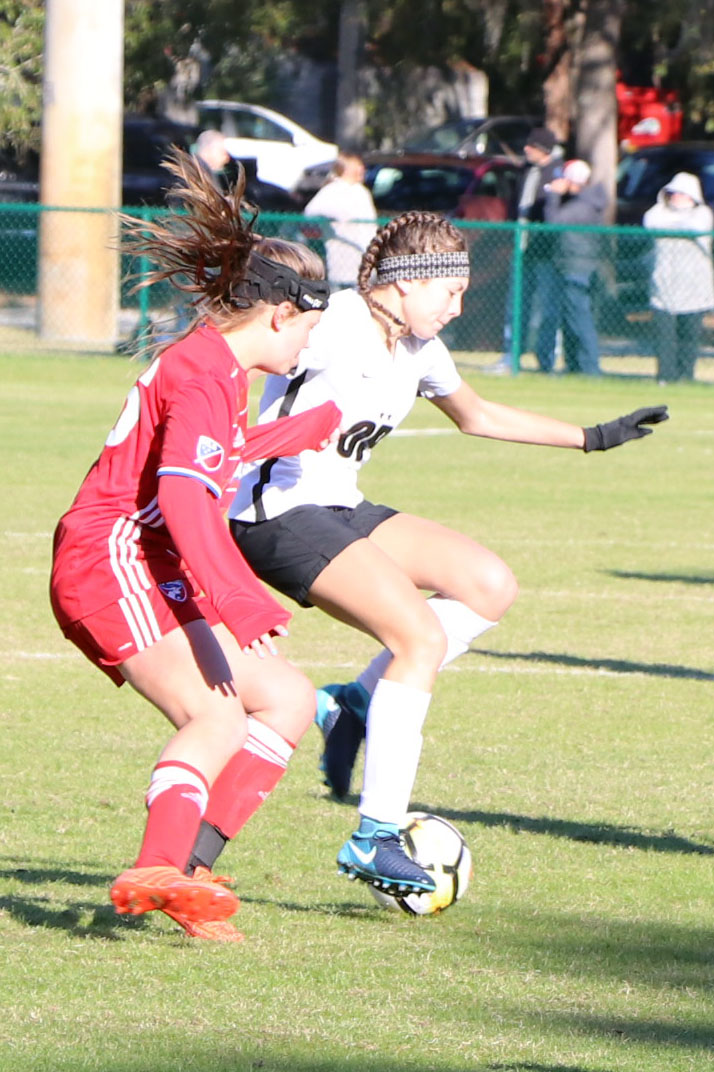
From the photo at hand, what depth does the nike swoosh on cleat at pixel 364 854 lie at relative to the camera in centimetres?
497

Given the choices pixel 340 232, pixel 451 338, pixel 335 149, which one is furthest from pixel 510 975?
pixel 335 149

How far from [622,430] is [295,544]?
1.21 metres

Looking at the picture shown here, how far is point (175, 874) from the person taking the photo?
4.35m

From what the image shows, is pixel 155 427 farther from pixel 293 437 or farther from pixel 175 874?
pixel 175 874

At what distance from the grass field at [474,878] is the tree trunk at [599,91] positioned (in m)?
20.4

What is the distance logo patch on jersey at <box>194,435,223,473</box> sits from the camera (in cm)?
436

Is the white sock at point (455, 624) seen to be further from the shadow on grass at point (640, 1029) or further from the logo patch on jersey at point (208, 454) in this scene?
the shadow on grass at point (640, 1029)

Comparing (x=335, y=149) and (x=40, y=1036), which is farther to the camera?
(x=335, y=149)

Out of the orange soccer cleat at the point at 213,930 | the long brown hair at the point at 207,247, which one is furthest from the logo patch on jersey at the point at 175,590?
the orange soccer cleat at the point at 213,930

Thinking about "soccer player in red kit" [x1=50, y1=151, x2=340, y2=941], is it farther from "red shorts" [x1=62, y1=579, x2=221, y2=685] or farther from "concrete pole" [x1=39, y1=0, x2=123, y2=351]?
"concrete pole" [x1=39, y1=0, x2=123, y2=351]

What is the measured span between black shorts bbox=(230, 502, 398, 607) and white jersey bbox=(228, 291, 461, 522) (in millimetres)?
39

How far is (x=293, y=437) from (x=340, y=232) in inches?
612

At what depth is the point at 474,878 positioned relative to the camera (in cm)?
543

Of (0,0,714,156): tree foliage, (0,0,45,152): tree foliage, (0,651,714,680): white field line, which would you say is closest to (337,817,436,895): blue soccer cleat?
(0,651,714,680): white field line
